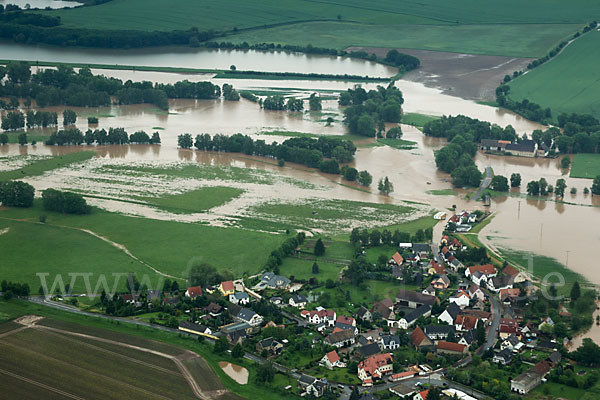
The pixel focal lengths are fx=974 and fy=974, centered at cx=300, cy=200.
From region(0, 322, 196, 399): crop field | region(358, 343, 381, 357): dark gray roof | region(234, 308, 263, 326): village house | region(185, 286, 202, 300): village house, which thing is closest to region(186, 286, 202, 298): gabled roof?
region(185, 286, 202, 300): village house

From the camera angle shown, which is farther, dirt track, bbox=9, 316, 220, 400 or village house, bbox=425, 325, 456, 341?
village house, bbox=425, 325, 456, 341

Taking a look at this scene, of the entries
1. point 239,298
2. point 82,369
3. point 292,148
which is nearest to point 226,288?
point 239,298

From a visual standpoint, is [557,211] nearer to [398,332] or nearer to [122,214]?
[398,332]

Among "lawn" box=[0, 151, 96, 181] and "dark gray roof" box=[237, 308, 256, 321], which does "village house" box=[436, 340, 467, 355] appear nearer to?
"dark gray roof" box=[237, 308, 256, 321]

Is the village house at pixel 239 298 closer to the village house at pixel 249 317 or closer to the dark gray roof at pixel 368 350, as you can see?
the village house at pixel 249 317

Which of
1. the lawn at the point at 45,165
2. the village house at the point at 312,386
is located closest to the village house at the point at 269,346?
the village house at the point at 312,386
